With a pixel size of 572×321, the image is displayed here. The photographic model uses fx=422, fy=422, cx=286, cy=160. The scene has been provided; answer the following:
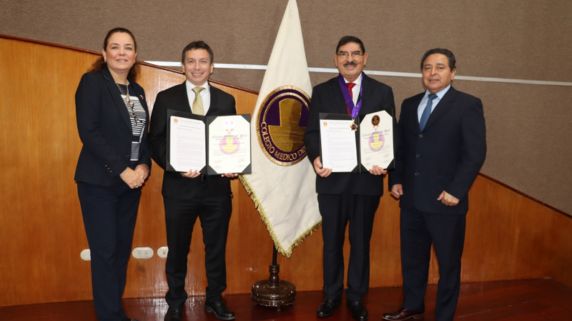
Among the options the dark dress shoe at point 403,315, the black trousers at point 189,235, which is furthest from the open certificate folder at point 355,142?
the dark dress shoe at point 403,315

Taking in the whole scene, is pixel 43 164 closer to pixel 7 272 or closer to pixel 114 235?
pixel 7 272

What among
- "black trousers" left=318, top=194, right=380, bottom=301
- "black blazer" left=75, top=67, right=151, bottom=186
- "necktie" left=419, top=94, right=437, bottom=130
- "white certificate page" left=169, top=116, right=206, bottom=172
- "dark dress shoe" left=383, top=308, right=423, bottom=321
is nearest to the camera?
"black blazer" left=75, top=67, right=151, bottom=186

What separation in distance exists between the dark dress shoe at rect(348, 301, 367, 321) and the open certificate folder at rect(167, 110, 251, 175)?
1.12 meters

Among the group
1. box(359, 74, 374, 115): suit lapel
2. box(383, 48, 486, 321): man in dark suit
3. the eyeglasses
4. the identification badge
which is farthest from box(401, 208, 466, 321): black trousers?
the identification badge

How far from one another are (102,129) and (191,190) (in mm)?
590

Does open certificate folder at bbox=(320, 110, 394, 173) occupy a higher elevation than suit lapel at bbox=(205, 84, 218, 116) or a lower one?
lower

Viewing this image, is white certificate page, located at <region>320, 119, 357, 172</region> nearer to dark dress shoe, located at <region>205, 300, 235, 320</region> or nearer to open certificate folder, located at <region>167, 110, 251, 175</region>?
open certificate folder, located at <region>167, 110, 251, 175</region>

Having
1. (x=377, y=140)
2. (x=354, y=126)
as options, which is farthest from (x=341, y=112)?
(x=377, y=140)

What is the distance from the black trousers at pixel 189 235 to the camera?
8.25ft

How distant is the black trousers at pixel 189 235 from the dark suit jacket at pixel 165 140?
0.05 m

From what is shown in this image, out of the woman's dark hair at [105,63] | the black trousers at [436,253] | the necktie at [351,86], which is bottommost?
the black trousers at [436,253]

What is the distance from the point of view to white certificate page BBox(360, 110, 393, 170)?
2.50 metres

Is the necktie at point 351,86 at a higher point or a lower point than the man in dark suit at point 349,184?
higher

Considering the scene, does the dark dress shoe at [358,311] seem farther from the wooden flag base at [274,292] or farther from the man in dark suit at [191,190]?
the man in dark suit at [191,190]
